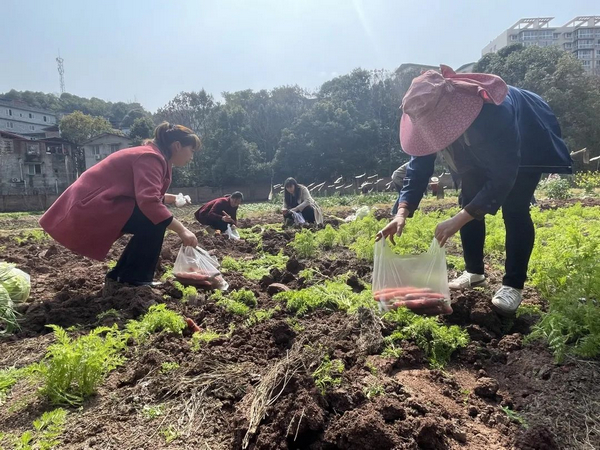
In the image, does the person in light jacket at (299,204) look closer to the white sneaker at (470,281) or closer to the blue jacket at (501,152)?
the white sneaker at (470,281)

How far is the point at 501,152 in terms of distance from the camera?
96.6 inches

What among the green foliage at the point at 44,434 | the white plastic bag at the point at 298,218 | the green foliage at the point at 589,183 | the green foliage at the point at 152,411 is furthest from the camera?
the green foliage at the point at 589,183

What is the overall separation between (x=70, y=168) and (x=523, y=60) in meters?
44.4

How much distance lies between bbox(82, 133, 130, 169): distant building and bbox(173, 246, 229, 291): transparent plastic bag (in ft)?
140

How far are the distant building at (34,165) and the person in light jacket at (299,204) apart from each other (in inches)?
1437

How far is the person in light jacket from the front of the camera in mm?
9352

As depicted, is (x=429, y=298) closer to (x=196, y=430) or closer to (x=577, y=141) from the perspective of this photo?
(x=196, y=430)

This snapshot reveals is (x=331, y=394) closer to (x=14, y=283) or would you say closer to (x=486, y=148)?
(x=486, y=148)

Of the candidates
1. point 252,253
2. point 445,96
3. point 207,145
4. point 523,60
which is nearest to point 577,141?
point 523,60

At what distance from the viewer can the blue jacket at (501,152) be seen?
8.04 ft

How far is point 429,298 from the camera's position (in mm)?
2729

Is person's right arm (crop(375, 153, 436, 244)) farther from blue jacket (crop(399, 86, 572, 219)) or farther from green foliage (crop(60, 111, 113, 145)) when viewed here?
green foliage (crop(60, 111, 113, 145))

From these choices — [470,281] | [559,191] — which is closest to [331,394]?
[470,281]

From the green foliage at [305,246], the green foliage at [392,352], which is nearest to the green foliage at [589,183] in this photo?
the green foliage at [305,246]
